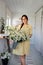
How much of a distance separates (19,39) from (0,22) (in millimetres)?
1856

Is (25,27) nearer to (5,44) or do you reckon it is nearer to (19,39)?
(19,39)

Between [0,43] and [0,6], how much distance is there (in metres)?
1.91

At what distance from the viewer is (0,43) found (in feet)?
14.1

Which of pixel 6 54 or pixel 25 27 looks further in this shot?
pixel 6 54

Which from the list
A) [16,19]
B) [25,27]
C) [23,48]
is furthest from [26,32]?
[16,19]

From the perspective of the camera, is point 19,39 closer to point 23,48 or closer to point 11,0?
point 23,48

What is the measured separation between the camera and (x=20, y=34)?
126 inches

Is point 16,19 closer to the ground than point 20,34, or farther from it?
farther from it

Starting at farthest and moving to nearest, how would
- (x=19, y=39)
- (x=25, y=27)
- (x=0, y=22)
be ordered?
(x=0, y=22), (x=25, y=27), (x=19, y=39)

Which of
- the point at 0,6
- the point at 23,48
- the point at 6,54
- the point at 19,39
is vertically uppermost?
the point at 0,6

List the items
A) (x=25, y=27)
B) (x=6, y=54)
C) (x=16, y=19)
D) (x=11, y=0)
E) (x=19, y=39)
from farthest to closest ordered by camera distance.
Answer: (x=16, y=19) < (x=11, y=0) < (x=6, y=54) < (x=25, y=27) < (x=19, y=39)

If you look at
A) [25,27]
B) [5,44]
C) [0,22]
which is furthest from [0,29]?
[25,27]

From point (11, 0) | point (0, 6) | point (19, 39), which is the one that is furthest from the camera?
point (11, 0)

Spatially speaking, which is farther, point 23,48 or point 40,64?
point 40,64
